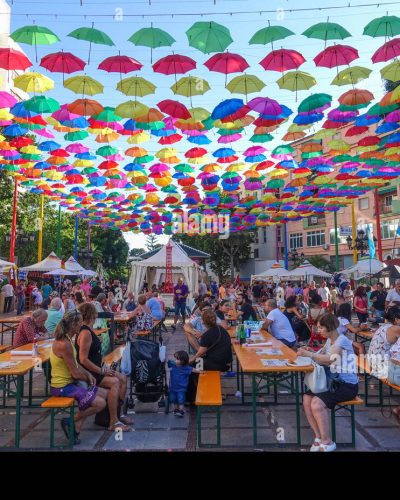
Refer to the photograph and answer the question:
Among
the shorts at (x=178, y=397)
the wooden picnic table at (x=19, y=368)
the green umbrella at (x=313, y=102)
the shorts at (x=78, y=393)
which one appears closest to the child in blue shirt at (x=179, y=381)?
the shorts at (x=178, y=397)

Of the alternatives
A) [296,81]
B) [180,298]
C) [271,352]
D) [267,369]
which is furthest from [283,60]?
[180,298]

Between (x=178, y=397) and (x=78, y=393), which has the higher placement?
(x=78, y=393)

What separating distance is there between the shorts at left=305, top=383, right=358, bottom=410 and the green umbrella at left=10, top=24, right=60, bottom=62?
23.7ft

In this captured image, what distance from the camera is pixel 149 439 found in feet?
15.7

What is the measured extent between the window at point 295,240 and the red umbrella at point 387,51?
41779mm

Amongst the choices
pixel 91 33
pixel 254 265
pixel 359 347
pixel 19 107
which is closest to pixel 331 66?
pixel 91 33

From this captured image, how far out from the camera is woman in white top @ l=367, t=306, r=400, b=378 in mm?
5230

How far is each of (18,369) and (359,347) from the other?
4.94 metres

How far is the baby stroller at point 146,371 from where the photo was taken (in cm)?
572

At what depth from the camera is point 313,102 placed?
9.19 m

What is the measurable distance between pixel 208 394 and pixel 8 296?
742 inches

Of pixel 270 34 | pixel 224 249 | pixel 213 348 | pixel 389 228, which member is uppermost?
pixel 389 228

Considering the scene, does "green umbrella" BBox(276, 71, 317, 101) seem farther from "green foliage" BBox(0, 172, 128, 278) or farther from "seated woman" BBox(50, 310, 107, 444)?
"green foliage" BBox(0, 172, 128, 278)

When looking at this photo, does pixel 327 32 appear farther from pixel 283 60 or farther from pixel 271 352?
pixel 271 352
